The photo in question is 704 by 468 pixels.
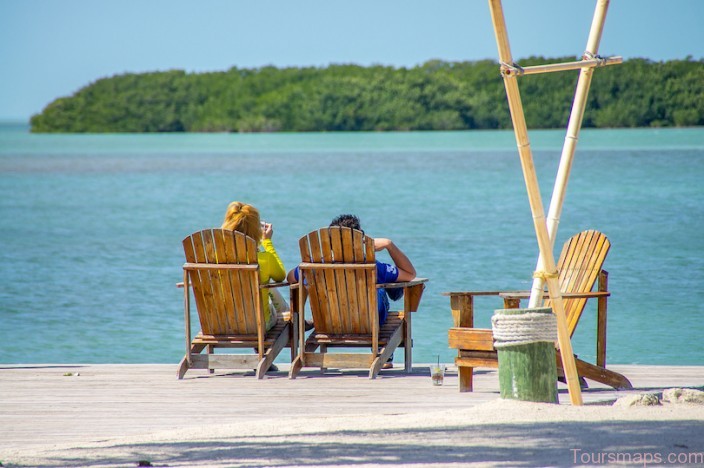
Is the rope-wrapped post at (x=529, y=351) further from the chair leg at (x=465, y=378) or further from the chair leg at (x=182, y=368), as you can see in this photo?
the chair leg at (x=182, y=368)

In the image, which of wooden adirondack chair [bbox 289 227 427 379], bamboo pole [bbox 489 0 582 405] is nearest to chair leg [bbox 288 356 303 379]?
wooden adirondack chair [bbox 289 227 427 379]

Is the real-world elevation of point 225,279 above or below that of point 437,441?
above

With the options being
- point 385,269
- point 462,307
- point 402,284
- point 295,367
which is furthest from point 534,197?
point 295,367

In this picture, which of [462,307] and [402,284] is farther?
[402,284]

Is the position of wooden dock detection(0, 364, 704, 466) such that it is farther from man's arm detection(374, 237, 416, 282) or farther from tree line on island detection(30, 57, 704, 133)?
tree line on island detection(30, 57, 704, 133)

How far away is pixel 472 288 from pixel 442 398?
11.9 m

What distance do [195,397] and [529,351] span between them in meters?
1.97

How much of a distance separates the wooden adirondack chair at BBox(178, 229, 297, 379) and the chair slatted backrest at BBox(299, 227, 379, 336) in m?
0.28

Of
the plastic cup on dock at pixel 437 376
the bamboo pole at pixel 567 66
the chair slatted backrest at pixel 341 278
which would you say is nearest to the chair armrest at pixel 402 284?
the chair slatted backrest at pixel 341 278

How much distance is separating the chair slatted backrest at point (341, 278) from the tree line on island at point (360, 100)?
51.1 meters

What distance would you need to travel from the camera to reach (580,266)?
6.46m

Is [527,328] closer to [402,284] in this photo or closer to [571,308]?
[571,308]

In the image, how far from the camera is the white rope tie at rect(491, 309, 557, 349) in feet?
17.7

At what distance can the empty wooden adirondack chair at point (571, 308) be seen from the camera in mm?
6051
